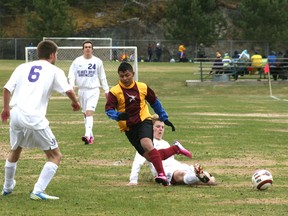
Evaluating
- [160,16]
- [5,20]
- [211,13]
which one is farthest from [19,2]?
[211,13]

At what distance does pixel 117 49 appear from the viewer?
1658 inches

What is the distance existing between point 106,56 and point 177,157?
27.8 metres

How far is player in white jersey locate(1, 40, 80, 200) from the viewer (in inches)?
378

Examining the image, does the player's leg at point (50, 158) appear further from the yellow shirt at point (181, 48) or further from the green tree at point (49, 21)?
the yellow shirt at point (181, 48)

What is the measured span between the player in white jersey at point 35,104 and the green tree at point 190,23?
61524mm

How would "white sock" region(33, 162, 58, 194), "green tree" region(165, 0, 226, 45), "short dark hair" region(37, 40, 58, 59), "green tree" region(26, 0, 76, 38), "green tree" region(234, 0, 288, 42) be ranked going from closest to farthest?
"white sock" region(33, 162, 58, 194) < "short dark hair" region(37, 40, 58, 59) < "green tree" region(26, 0, 76, 38) < "green tree" region(234, 0, 288, 42) < "green tree" region(165, 0, 226, 45)

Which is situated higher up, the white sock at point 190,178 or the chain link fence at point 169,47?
the white sock at point 190,178

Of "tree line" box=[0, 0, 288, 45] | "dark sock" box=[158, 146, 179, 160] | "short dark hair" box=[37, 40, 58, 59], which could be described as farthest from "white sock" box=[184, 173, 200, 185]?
"tree line" box=[0, 0, 288, 45]

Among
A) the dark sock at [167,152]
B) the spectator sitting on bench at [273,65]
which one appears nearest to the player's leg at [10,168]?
the dark sock at [167,152]

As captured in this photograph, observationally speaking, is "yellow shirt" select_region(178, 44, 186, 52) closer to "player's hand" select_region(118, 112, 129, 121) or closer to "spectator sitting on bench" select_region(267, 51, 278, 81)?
"spectator sitting on bench" select_region(267, 51, 278, 81)

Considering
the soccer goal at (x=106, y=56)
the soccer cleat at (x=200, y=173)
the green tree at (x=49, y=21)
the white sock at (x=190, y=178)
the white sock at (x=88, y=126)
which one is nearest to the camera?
the soccer cleat at (x=200, y=173)

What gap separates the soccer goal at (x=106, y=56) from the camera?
39.5 metres

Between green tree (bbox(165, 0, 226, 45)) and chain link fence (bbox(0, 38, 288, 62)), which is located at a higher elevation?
green tree (bbox(165, 0, 226, 45))

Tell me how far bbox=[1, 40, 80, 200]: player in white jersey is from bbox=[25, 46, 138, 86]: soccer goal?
28.5m
